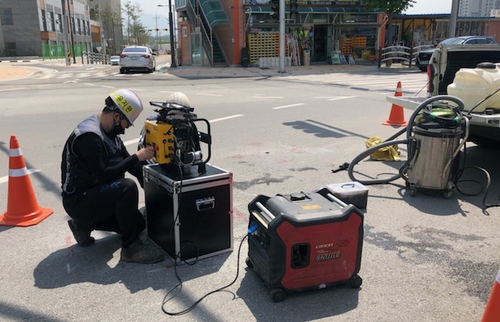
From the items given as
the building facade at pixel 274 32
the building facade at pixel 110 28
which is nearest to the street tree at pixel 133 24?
the building facade at pixel 110 28

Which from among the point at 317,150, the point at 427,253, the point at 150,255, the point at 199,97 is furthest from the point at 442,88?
the point at 199,97

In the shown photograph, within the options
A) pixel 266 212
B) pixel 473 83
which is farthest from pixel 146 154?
pixel 473 83

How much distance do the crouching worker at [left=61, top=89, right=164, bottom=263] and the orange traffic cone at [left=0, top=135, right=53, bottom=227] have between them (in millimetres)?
1067

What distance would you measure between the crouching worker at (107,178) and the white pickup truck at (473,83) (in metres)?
3.75

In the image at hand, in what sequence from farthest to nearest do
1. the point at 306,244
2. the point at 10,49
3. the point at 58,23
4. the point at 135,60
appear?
the point at 58,23, the point at 10,49, the point at 135,60, the point at 306,244

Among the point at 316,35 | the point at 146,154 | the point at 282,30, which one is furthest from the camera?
the point at 316,35

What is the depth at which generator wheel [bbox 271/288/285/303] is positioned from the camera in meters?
3.09

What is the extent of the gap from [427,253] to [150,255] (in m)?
2.35

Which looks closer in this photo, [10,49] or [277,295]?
[277,295]

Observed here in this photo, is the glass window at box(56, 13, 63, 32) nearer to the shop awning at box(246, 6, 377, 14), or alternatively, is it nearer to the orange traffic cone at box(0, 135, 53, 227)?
the shop awning at box(246, 6, 377, 14)

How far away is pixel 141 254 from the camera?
12.3 ft

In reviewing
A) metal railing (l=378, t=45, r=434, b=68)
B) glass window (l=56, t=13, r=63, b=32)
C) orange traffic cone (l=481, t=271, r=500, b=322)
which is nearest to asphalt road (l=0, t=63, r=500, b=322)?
orange traffic cone (l=481, t=271, r=500, b=322)

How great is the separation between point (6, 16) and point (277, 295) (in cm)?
6947

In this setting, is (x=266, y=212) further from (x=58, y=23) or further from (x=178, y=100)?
(x=58, y=23)
